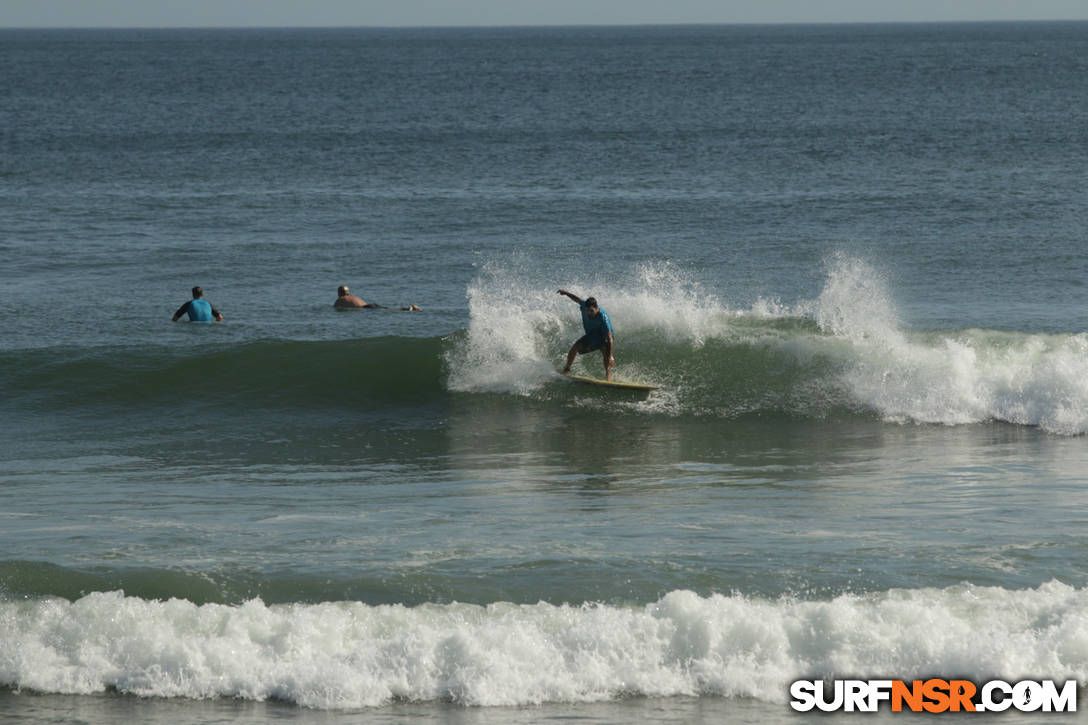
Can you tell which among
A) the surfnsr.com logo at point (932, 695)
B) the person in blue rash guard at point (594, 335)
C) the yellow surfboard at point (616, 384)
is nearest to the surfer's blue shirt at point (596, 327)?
the person in blue rash guard at point (594, 335)

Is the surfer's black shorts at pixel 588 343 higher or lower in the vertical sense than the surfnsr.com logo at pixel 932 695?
higher

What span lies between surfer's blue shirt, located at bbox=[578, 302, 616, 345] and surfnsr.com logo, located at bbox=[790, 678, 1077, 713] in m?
8.62

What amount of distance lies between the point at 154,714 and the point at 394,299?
54.0ft

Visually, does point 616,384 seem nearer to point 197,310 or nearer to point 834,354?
point 834,354

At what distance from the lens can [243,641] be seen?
860 centimetres

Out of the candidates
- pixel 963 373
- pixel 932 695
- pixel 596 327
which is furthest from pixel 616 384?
pixel 932 695

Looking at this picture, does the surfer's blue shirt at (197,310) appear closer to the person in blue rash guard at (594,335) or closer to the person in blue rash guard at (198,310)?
the person in blue rash guard at (198,310)

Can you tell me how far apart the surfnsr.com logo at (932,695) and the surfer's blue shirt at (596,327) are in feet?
28.3

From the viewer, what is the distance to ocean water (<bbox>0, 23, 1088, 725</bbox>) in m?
8.40

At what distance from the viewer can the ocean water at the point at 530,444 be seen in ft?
27.6

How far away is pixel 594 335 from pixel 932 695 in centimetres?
899

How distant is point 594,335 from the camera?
16547mm

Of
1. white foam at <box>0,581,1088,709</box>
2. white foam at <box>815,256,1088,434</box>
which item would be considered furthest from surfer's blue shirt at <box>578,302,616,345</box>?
white foam at <box>0,581,1088,709</box>

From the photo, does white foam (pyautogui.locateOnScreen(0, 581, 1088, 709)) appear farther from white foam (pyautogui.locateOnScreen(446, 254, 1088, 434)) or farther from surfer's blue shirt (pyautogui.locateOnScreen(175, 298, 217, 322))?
surfer's blue shirt (pyautogui.locateOnScreen(175, 298, 217, 322))
